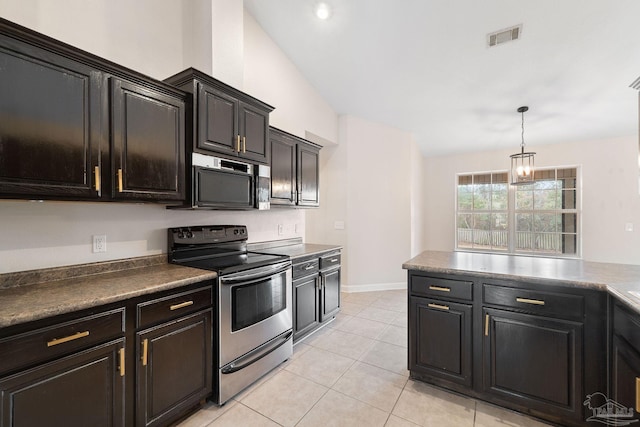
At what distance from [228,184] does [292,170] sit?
111 centimetres

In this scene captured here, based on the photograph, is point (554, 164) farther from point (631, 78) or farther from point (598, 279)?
point (598, 279)

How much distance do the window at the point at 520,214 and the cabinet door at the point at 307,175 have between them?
13.8 feet

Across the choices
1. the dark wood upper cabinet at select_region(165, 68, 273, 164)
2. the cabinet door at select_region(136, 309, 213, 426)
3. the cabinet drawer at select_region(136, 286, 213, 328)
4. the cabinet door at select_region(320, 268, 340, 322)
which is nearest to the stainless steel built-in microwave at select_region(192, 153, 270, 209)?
the dark wood upper cabinet at select_region(165, 68, 273, 164)

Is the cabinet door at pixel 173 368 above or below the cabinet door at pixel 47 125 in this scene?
below

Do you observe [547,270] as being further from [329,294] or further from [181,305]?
[181,305]

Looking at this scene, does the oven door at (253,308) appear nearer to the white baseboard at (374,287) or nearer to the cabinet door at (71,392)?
the cabinet door at (71,392)

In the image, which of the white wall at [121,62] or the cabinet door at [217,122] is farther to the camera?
the cabinet door at [217,122]

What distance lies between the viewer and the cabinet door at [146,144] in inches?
67.1

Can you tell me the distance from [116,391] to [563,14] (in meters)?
4.53

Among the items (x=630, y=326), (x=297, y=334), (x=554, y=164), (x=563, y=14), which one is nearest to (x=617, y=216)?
(x=554, y=164)

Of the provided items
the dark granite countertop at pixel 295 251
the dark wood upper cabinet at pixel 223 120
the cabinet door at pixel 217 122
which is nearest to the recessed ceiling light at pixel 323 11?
the dark wood upper cabinet at pixel 223 120

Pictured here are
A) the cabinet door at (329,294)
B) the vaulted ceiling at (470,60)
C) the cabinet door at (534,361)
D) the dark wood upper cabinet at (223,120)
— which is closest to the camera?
the cabinet door at (534,361)

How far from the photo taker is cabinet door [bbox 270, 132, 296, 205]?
3.07 meters

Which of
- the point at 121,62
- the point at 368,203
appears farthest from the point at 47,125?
the point at 368,203
